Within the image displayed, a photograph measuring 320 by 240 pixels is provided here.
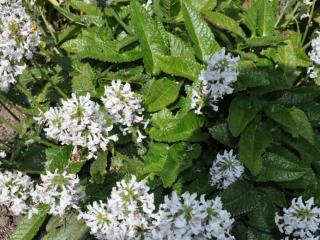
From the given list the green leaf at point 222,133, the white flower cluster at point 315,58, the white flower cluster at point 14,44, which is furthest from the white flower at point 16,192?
the white flower cluster at point 315,58

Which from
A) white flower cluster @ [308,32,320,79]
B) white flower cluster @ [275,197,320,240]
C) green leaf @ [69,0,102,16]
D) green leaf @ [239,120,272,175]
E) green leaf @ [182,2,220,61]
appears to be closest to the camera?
white flower cluster @ [275,197,320,240]

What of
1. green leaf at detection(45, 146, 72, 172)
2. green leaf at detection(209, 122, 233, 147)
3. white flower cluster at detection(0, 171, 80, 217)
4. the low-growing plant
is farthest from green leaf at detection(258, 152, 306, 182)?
green leaf at detection(45, 146, 72, 172)

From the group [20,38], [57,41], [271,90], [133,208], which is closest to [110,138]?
[133,208]

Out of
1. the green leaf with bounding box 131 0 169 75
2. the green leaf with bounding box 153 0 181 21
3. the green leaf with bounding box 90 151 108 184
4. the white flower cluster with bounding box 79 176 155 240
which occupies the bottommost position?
the white flower cluster with bounding box 79 176 155 240

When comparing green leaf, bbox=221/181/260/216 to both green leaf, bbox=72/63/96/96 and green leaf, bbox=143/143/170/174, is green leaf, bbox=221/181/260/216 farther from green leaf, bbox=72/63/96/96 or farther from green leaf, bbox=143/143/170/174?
green leaf, bbox=72/63/96/96

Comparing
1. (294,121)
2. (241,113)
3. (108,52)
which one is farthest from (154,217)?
(108,52)

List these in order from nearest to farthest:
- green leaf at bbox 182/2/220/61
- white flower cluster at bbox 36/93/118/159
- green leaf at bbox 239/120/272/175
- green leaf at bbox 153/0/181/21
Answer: white flower cluster at bbox 36/93/118/159, green leaf at bbox 239/120/272/175, green leaf at bbox 182/2/220/61, green leaf at bbox 153/0/181/21
